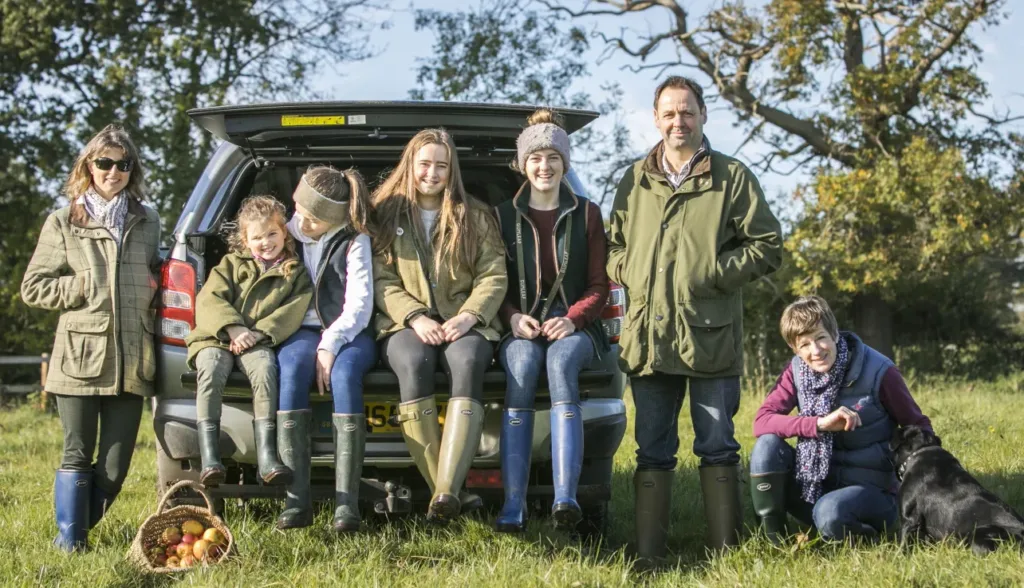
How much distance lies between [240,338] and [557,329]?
123 centimetres

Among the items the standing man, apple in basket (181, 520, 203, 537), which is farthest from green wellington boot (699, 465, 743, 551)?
apple in basket (181, 520, 203, 537)

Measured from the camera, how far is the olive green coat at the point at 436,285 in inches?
167

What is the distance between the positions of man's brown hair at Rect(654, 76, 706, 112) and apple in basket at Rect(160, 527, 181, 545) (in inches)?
103

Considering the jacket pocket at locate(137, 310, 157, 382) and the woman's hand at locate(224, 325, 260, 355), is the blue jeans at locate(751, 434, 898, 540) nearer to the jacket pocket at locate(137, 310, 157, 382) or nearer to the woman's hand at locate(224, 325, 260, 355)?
the woman's hand at locate(224, 325, 260, 355)

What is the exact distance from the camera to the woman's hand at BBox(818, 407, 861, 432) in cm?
436

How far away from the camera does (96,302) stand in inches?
180

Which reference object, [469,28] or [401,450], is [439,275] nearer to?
[401,450]

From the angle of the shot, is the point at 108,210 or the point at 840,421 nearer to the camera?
the point at 840,421

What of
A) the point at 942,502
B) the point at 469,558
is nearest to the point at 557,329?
the point at 469,558

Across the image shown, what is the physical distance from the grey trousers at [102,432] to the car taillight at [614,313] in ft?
6.79

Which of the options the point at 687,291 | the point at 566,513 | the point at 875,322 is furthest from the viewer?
the point at 875,322

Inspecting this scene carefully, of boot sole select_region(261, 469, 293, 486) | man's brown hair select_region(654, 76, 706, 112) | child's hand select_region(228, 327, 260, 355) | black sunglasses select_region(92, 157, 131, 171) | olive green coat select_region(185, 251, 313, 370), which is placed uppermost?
man's brown hair select_region(654, 76, 706, 112)

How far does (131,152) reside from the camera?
481 cm

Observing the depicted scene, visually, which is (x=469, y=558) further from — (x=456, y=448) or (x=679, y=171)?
(x=679, y=171)
